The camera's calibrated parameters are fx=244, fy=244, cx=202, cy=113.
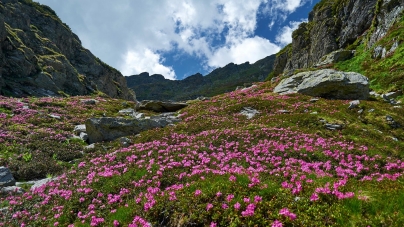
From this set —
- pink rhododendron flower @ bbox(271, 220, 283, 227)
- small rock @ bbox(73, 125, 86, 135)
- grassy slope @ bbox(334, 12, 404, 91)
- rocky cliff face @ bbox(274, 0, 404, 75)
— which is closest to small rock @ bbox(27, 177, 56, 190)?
small rock @ bbox(73, 125, 86, 135)

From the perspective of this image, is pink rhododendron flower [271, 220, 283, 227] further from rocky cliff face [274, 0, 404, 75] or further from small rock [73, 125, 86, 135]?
rocky cliff face [274, 0, 404, 75]

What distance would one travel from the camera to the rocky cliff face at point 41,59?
100 meters

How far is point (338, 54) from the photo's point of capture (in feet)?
183

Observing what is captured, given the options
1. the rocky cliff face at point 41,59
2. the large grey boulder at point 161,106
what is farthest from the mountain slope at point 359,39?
the rocky cliff face at point 41,59

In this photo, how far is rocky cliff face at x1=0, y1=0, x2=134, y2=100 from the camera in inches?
3937

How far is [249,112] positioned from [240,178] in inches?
842

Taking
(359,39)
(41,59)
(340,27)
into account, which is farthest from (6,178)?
(41,59)

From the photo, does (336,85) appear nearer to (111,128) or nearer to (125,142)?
(125,142)

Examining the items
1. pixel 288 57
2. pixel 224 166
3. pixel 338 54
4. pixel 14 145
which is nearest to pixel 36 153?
pixel 14 145

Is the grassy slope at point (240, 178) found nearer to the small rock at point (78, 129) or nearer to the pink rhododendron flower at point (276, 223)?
the pink rhododendron flower at point (276, 223)

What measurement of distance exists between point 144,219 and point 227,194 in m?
2.93

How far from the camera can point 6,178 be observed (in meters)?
14.2

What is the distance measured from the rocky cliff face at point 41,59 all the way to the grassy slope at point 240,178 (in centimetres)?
9049

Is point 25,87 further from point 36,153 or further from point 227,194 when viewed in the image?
point 227,194
